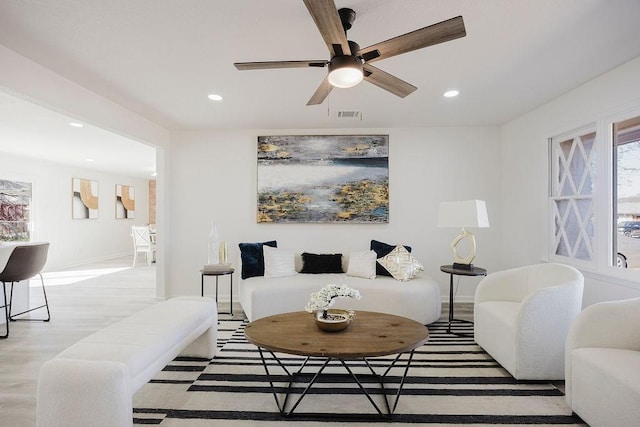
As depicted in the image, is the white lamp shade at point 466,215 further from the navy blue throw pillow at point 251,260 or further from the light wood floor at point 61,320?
the light wood floor at point 61,320

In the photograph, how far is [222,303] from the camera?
456 centimetres

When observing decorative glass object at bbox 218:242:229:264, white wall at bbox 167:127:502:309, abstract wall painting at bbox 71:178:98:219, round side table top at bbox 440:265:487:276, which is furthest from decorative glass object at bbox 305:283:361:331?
abstract wall painting at bbox 71:178:98:219

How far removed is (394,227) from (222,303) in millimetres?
2606

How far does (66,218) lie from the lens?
25.9 ft

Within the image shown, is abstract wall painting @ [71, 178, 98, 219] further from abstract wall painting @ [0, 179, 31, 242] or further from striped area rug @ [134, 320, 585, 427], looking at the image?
striped area rug @ [134, 320, 585, 427]

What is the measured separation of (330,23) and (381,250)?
10.1ft

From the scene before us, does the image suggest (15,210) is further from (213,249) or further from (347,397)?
(347,397)

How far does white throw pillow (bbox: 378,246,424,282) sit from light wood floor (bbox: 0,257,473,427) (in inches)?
28.7

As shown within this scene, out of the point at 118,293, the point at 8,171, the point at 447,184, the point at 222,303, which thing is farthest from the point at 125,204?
the point at 447,184

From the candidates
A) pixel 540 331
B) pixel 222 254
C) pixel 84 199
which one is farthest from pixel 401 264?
pixel 84 199

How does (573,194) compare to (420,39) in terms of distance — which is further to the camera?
(573,194)

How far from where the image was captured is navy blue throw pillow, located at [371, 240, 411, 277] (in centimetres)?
403

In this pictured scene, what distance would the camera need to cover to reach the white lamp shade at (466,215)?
3.33 metres

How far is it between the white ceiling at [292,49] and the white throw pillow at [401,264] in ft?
5.57
